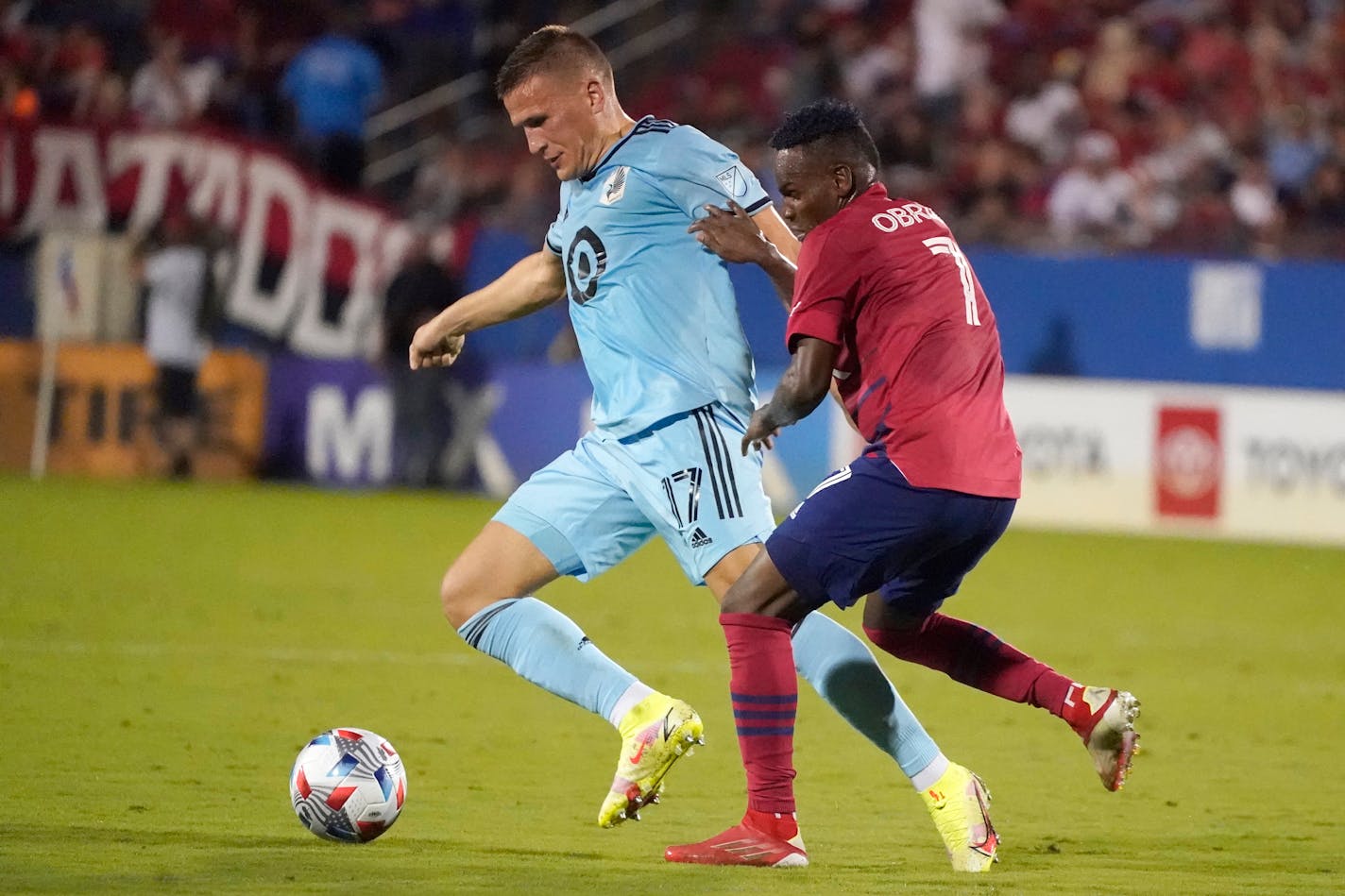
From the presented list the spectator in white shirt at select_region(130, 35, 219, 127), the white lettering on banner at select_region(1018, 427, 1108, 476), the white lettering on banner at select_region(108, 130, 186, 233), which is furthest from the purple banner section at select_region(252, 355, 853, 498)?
the spectator in white shirt at select_region(130, 35, 219, 127)

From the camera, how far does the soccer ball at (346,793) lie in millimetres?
5367

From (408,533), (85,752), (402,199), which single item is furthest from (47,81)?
(85,752)

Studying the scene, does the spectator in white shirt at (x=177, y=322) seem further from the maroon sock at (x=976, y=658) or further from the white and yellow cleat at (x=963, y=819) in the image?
the white and yellow cleat at (x=963, y=819)

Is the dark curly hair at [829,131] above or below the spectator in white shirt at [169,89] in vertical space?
below

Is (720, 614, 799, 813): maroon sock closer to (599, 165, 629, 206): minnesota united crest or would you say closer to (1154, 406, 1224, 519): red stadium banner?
(599, 165, 629, 206): minnesota united crest

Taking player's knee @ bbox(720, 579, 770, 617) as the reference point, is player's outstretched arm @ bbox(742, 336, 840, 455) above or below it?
above

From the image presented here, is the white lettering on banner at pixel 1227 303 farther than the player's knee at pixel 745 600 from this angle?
Yes

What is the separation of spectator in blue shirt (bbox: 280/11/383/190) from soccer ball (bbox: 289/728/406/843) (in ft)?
45.4

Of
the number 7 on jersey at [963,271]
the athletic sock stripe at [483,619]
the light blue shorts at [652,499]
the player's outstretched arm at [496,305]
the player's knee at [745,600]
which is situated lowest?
the athletic sock stripe at [483,619]

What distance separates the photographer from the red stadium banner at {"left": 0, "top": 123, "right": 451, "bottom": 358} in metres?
18.0

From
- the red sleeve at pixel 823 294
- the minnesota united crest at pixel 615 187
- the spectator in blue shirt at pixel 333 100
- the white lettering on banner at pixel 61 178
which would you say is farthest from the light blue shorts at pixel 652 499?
the spectator in blue shirt at pixel 333 100

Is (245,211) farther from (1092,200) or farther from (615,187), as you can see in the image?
(615,187)

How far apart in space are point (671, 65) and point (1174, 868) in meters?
16.6

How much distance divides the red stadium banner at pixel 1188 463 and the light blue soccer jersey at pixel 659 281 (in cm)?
1036
